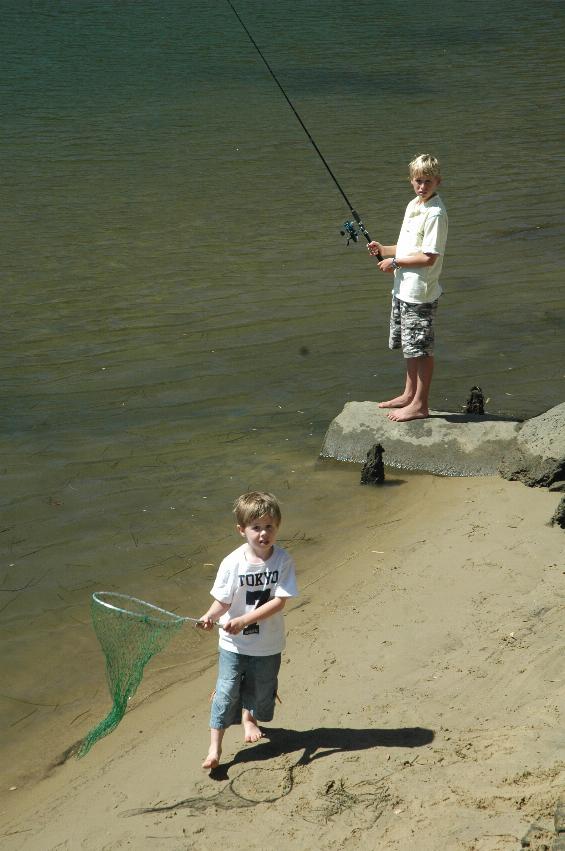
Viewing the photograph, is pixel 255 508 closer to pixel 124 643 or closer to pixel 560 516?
pixel 124 643

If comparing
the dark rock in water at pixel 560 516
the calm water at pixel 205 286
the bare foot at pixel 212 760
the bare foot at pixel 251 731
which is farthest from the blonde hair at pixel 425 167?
the bare foot at pixel 212 760

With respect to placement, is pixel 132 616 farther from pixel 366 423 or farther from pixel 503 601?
pixel 366 423

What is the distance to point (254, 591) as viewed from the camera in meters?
4.52

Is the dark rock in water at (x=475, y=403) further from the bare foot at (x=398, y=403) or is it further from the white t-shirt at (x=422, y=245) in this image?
the white t-shirt at (x=422, y=245)

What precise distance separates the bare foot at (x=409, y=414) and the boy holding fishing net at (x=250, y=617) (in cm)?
341

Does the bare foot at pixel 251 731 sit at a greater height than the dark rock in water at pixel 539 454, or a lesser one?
lesser

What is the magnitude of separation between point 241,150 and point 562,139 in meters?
4.74

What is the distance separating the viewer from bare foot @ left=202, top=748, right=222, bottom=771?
4.55 m

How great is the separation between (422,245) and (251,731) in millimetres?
3575

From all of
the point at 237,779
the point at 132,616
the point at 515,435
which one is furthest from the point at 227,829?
the point at 515,435

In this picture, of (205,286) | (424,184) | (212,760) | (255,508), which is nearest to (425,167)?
(424,184)

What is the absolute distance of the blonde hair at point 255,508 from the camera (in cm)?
438

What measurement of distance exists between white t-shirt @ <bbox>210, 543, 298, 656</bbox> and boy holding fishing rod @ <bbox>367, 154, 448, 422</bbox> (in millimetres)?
3151

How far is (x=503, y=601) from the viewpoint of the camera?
18.4 feet
